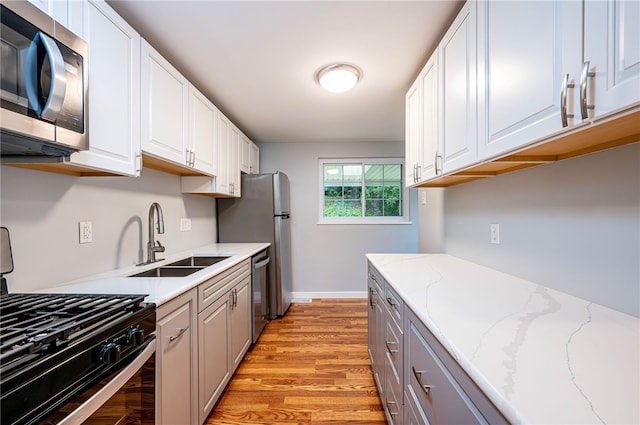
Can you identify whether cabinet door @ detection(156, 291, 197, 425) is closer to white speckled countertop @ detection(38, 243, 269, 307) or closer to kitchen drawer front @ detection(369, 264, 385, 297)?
white speckled countertop @ detection(38, 243, 269, 307)

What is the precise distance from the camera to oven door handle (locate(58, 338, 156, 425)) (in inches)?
29.7

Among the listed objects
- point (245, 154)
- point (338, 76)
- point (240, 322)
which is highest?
point (338, 76)

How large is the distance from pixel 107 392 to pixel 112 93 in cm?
128

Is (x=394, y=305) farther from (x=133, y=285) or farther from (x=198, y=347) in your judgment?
(x=133, y=285)

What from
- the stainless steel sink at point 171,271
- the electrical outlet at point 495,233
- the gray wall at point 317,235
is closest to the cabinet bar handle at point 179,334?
the stainless steel sink at point 171,271

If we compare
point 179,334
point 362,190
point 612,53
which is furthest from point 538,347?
point 362,190

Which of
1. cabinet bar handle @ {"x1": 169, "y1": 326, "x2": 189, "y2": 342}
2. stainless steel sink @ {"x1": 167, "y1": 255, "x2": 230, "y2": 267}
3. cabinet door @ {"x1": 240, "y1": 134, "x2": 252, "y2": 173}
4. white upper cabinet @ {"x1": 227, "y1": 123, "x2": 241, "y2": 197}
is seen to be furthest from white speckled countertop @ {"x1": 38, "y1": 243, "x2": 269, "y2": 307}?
cabinet door @ {"x1": 240, "y1": 134, "x2": 252, "y2": 173}

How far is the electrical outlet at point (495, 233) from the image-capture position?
5.11ft

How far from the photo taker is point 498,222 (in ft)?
5.12

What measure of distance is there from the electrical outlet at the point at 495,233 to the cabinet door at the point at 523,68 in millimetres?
584

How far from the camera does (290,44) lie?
1.77 m

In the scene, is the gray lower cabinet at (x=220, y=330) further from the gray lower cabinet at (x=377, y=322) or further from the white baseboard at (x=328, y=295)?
the white baseboard at (x=328, y=295)

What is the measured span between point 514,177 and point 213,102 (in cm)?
251

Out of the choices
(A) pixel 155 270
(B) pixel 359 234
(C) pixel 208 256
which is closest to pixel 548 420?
(A) pixel 155 270
